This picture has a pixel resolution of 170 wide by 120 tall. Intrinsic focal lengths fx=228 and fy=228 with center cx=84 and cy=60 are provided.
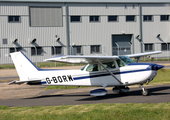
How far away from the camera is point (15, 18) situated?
3662 cm

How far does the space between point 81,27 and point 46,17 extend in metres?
6.12

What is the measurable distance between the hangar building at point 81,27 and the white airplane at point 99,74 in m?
22.6

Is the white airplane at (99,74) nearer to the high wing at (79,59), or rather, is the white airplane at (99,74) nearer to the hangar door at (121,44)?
the high wing at (79,59)

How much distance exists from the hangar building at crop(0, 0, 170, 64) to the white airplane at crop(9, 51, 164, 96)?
890 inches

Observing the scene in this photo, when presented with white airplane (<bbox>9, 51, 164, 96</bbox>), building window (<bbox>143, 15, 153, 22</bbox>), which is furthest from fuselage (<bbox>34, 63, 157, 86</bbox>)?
building window (<bbox>143, 15, 153, 22</bbox>)

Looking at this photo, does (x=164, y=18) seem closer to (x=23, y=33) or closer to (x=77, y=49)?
(x=77, y=49)

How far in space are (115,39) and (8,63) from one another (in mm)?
19064

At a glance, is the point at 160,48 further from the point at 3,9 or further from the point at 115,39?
the point at 3,9

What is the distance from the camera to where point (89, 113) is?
7668 mm

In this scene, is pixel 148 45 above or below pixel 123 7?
below

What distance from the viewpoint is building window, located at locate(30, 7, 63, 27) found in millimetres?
37094

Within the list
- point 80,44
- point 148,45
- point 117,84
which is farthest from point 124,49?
point 117,84

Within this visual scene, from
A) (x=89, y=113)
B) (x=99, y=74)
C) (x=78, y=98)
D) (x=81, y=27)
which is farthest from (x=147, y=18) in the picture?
(x=89, y=113)

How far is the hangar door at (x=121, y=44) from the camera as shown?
4044 cm
